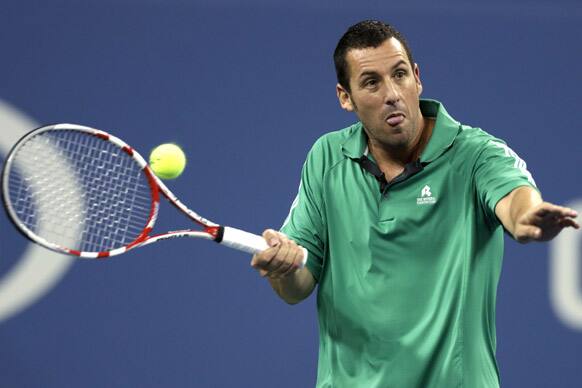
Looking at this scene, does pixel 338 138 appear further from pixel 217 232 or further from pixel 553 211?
pixel 553 211

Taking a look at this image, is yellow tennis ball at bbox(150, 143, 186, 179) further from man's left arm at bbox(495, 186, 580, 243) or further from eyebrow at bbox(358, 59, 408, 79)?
man's left arm at bbox(495, 186, 580, 243)

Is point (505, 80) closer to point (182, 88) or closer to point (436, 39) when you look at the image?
point (436, 39)

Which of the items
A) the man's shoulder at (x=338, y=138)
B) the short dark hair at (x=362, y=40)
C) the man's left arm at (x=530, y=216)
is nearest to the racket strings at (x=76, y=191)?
the man's shoulder at (x=338, y=138)

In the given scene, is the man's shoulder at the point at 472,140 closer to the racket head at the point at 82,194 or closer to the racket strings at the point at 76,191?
the racket head at the point at 82,194

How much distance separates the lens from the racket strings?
3553mm

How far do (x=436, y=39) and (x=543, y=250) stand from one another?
3.90 ft

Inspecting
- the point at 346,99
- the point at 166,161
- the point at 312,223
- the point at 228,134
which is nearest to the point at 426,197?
the point at 312,223

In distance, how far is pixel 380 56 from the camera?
2.95 meters

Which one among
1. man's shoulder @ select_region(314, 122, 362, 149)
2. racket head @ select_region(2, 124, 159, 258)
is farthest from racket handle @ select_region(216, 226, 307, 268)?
man's shoulder @ select_region(314, 122, 362, 149)

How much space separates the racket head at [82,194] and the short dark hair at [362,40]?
0.68m

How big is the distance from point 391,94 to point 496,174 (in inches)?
16.7

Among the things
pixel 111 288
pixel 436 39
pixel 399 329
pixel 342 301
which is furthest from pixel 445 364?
pixel 436 39

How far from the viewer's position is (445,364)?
107 inches

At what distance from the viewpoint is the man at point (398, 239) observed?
2.74m
